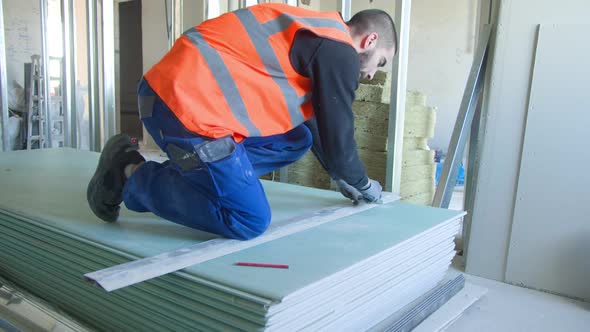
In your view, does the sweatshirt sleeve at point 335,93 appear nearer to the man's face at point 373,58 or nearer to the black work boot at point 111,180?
the man's face at point 373,58

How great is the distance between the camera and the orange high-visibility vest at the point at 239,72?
4.29 feet

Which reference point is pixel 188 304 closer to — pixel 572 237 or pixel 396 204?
pixel 396 204

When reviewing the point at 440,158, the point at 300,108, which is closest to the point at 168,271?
the point at 300,108

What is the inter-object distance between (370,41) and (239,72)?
1.64 ft

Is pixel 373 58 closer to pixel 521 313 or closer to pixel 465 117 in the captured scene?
pixel 465 117

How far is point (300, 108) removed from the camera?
1.52m

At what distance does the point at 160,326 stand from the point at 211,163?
0.48m

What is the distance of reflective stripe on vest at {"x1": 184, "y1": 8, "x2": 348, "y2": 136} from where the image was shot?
1.34m

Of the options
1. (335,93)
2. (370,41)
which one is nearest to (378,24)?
(370,41)

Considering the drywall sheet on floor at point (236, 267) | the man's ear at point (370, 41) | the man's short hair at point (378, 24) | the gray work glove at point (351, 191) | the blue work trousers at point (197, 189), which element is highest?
the man's short hair at point (378, 24)

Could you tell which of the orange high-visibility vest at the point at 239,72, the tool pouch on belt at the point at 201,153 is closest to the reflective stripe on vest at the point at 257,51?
the orange high-visibility vest at the point at 239,72

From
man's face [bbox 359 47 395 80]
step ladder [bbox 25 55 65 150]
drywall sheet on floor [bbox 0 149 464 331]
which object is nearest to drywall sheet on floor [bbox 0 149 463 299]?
drywall sheet on floor [bbox 0 149 464 331]

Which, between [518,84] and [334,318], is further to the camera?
[518,84]

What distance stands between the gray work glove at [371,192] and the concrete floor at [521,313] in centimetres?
58
